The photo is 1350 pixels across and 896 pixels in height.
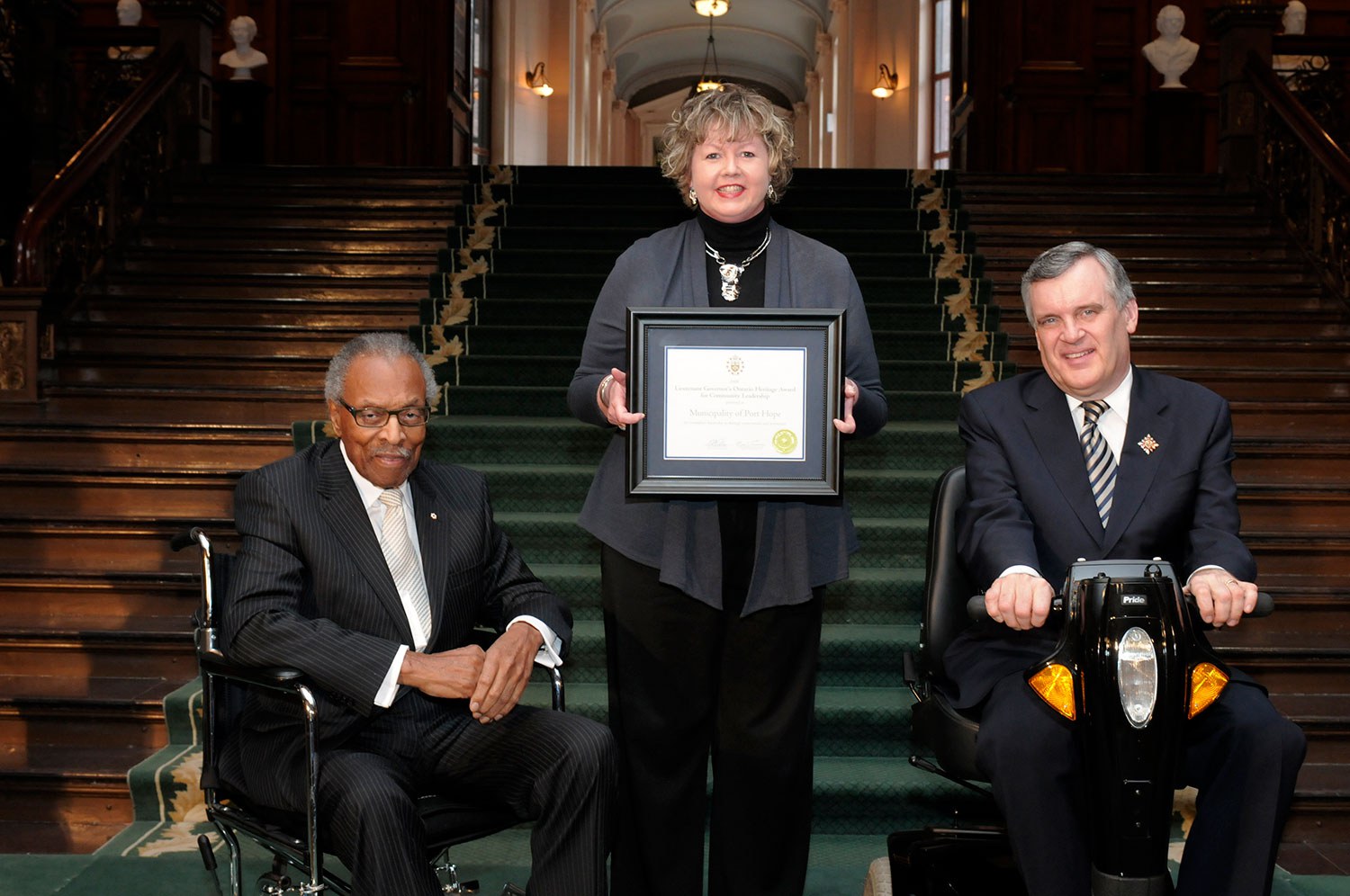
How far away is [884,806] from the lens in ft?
11.7

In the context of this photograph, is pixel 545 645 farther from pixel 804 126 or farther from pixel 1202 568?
pixel 804 126

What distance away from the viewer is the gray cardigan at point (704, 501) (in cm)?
226

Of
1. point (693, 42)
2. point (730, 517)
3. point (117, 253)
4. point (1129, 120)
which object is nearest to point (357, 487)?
point (730, 517)

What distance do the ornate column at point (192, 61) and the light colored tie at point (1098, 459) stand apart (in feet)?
21.3

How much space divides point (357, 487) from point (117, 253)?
15.9 feet

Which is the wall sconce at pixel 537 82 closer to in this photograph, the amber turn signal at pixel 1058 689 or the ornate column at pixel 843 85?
the ornate column at pixel 843 85

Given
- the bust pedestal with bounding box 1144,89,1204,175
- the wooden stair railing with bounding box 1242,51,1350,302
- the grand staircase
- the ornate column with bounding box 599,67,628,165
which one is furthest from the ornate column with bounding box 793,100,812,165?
the wooden stair railing with bounding box 1242,51,1350,302

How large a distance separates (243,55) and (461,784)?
8147mm

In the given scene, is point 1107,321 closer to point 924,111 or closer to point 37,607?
point 37,607

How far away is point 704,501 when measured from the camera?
2289mm

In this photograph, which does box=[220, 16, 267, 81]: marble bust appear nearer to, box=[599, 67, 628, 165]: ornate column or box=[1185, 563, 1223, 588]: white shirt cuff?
Result: box=[1185, 563, 1223, 588]: white shirt cuff

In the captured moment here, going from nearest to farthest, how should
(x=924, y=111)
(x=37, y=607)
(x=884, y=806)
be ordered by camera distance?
(x=884, y=806), (x=37, y=607), (x=924, y=111)

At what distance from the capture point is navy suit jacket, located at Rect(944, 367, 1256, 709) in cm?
230

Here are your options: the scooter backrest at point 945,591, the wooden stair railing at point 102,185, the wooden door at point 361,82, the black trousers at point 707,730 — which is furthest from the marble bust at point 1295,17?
the black trousers at point 707,730
